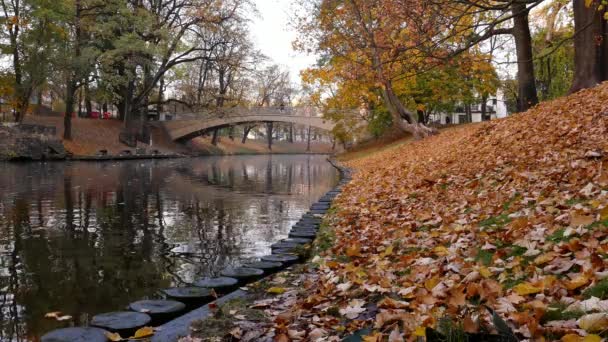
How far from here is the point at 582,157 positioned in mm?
6523

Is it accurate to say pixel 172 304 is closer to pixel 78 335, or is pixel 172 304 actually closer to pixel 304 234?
pixel 78 335

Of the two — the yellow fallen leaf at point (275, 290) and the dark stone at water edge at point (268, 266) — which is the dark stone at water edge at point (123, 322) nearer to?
the yellow fallen leaf at point (275, 290)

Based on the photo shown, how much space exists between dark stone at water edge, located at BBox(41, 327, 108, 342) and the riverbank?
1008mm

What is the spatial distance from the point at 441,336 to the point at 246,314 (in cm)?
189

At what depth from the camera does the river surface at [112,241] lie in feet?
17.4

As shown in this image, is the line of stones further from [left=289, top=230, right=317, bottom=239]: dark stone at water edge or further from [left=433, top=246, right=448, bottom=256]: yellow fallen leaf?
[left=433, top=246, right=448, bottom=256]: yellow fallen leaf

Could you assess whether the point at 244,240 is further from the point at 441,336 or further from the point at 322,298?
the point at 441,336

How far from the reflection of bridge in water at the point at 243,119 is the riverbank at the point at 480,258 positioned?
3984 cm

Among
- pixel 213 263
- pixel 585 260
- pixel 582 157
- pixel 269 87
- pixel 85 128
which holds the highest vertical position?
pixel 269 87

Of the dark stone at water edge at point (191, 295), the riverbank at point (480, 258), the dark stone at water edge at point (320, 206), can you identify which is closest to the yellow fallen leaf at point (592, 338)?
the riverbank at point (480, 258)

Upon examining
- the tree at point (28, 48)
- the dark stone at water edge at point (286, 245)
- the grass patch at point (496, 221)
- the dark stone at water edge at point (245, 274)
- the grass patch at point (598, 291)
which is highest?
the tree at point (28, 48)

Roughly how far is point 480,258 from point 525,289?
1.16 m

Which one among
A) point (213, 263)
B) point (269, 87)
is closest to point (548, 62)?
point (213, 263)

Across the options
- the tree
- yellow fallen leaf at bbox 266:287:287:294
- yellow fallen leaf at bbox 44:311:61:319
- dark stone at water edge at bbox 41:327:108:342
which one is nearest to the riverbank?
yellow fallen leaf at bbox 266:287:287:294
